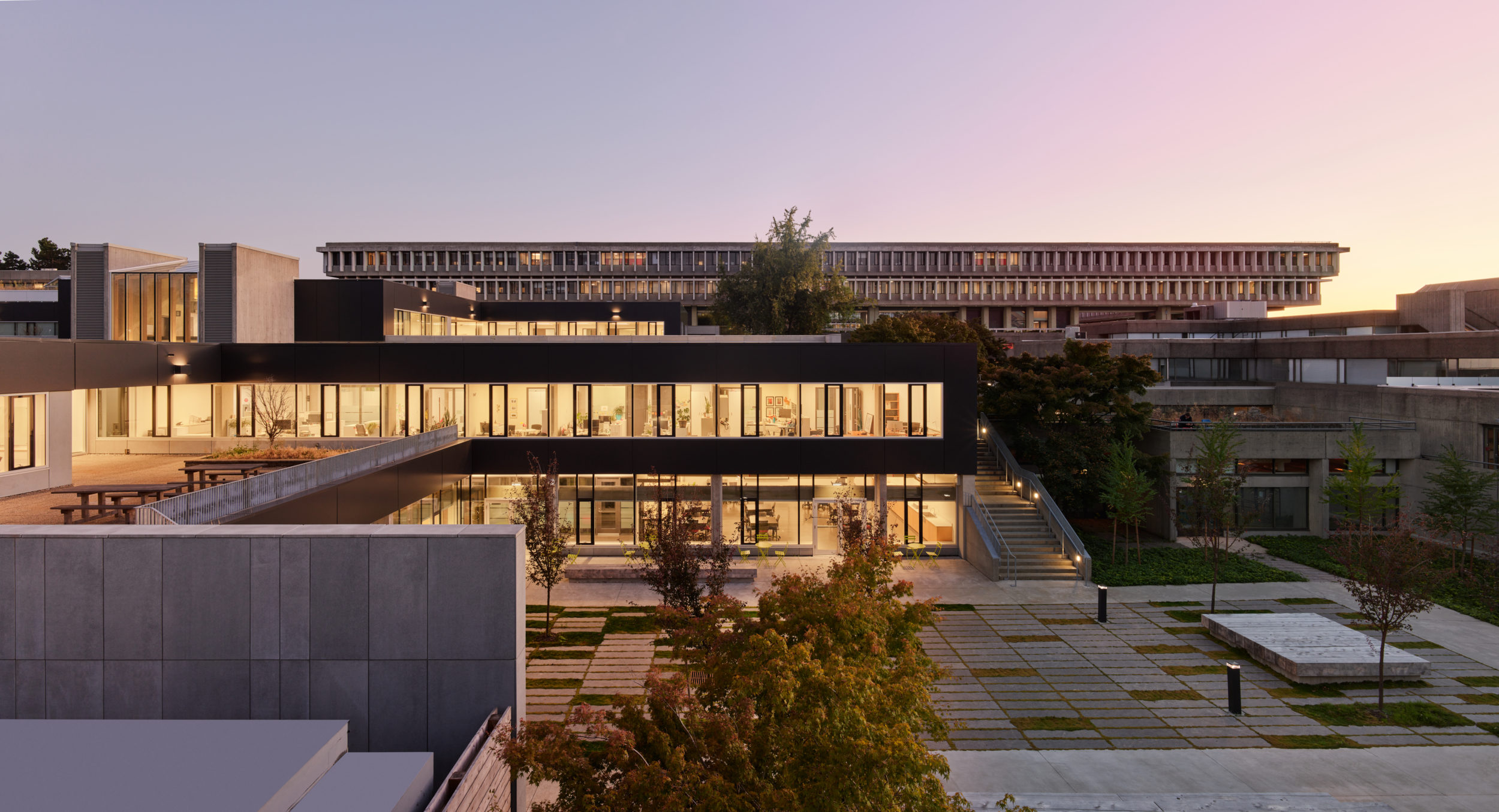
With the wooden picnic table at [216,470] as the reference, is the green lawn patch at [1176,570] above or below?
below

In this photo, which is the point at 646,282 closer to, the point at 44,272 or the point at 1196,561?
the point at 44,272

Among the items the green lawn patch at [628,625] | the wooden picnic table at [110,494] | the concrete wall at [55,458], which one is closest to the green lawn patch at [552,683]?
the green lawn patch at [628,625]

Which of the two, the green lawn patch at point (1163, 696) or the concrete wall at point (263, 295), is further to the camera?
the concrete wall at point (263, 295)

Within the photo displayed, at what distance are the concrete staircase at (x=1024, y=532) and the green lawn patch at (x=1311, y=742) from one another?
1136 centimetres

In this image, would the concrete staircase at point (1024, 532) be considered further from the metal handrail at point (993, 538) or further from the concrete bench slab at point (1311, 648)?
the concrete bench slab at point (1311, 648)

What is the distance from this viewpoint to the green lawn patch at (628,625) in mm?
20266

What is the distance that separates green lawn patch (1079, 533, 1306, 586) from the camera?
25234 millimetres

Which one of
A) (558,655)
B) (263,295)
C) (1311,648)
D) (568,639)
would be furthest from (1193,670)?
(263,295)

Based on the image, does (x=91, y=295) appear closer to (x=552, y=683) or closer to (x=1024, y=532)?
(x=552, y=683)

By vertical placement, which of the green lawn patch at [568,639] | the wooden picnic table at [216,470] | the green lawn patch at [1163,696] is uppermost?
the wooden picnic table at [216,470]

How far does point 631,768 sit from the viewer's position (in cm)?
768

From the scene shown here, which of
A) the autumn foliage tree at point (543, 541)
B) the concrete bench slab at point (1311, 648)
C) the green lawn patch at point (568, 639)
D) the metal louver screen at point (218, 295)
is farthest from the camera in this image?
the metal louver screen at point (218, 295)

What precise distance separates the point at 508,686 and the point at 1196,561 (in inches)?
1034

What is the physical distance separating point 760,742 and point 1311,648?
1677 centimetres
